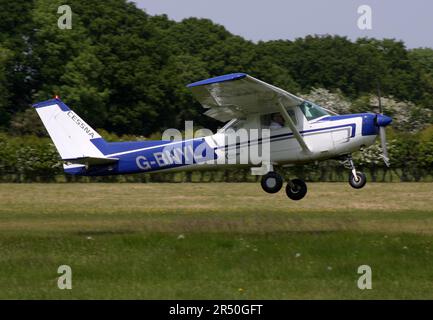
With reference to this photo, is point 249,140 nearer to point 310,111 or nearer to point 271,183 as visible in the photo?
point 271,183

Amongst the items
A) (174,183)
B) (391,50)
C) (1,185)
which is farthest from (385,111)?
(391,50)

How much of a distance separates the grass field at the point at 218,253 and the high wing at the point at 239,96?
2.65 metres

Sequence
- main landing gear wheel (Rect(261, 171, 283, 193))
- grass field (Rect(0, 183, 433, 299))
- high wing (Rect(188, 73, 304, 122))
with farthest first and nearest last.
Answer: main landing gear wheel (Rect(261, 171, 283, 193)) → high wing (Rect(188, 73, 304, 122)) → grass field (Rect(0, 183, 433, 299))

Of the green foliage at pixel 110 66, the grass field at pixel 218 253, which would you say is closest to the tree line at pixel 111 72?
the green foliage at pixel 110 66

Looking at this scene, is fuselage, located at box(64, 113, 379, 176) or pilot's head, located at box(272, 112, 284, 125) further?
pilot's head, located at box(272, 112, 284, 125)

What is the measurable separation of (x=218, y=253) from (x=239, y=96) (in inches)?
183

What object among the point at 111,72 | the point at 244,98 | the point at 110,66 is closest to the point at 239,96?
the point at 244,98

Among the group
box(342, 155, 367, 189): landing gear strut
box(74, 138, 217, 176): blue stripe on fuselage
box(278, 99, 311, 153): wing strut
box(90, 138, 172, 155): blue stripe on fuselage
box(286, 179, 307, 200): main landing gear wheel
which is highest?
box(278, 99, 311, 153): wing strut

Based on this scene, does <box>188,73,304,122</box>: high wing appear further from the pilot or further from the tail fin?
the tail fin

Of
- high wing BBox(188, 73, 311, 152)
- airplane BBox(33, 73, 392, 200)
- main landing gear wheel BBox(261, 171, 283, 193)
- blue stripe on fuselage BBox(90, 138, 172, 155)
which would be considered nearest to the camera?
high wing BBox(188, 73, 311, 152)

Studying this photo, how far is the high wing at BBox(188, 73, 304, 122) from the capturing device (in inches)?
687

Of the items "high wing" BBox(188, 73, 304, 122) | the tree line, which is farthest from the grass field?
the tree line

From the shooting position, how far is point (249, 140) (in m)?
19.2

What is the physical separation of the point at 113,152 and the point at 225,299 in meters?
8.86
